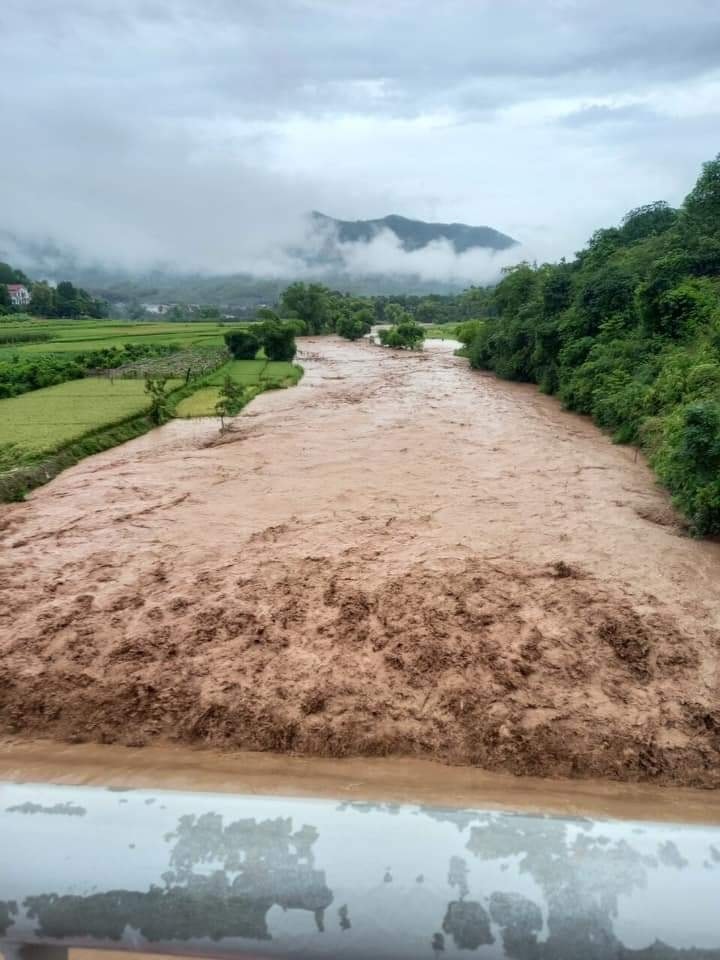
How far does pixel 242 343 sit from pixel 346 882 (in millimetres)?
36017

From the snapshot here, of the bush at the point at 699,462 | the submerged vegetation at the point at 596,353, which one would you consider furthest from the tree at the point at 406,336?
the bush at the point at 699,462

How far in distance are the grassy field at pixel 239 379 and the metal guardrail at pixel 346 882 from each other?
64.0 feet

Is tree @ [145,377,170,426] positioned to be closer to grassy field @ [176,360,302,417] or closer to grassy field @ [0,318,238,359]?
grassy field @ [176,360,302,417]

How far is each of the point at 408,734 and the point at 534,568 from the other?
11.4 feet

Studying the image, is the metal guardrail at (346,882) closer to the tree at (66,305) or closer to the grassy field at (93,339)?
the grassy field at (93,339)

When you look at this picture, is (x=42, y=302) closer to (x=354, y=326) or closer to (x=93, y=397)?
(x=354, y=326)

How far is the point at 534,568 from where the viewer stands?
820 centimetres

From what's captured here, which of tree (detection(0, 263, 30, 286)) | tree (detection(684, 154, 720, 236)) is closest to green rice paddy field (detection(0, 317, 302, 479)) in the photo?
tree (detection(684, 154, 720, 236))

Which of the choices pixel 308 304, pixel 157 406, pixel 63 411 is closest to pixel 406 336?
pixel 308 304

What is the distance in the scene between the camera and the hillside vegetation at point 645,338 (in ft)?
31.6

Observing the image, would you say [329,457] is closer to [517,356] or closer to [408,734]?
[408,734]

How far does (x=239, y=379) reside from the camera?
27.2 meters

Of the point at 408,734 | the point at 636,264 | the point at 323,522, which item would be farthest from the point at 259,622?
the point at 636,264

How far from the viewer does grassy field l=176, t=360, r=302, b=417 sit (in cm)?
2089
